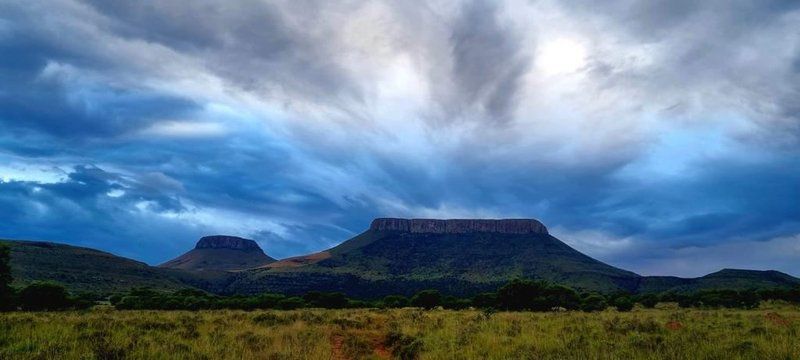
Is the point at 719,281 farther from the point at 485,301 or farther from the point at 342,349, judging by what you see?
the point at 342,349

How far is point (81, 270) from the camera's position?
363 feet

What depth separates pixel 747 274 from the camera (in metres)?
Result: 148

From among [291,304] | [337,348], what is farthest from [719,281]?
[337,348]

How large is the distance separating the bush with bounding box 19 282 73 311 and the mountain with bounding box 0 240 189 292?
4990 cm

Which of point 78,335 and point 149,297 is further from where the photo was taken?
point 149,297

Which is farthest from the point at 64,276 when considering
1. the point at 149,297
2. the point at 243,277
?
the point at 243,277

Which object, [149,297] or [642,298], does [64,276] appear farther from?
[642,298]

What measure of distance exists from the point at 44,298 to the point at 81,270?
78494 mm

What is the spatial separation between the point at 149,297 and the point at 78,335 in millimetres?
42431

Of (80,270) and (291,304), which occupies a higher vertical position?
(80,270)

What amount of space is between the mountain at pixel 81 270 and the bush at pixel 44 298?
49.9 meters

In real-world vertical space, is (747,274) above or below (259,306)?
above

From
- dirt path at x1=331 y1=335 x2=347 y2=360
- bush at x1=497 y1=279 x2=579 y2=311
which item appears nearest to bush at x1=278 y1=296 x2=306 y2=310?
bush at x1=497 y1=279 x2=579 y2=311

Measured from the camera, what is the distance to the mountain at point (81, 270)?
97125mm
